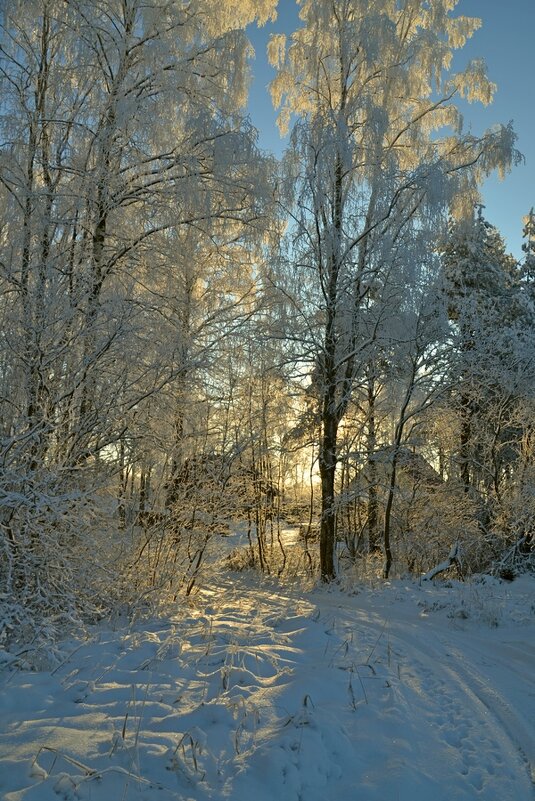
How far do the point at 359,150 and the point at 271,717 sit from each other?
10789 mm

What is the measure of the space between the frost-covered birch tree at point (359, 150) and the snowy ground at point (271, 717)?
6.48 m

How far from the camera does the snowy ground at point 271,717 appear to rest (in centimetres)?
294

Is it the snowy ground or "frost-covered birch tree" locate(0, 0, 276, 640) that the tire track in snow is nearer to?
the snowy ground

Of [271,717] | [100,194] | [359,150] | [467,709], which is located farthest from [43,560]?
[359,150]

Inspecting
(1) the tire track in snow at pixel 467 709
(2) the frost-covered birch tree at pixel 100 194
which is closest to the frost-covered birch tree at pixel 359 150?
(2) the frost-covered birch tree at pixel 100 194

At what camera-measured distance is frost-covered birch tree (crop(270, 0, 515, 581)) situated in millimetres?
10914

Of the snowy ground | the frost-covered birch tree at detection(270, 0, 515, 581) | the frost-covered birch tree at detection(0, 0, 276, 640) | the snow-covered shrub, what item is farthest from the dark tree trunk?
the snow-covered shrub

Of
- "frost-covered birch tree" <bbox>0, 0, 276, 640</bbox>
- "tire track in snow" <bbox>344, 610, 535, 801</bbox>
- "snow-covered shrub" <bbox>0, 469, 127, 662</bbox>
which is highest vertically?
"frost-covered birch tree" <bbox>0, 0, 276, 640</bbox>

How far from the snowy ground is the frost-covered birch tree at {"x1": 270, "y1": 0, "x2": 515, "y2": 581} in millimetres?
6478

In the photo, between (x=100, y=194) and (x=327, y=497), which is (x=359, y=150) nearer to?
(x=100, y=194)

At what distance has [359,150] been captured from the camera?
11.3 metres

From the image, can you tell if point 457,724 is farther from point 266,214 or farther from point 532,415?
point 532,415

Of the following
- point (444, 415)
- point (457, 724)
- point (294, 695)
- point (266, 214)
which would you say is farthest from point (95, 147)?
point (444, 415)

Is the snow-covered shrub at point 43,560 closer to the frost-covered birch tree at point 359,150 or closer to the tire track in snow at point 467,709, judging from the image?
the tire track in snow at point 467,709
